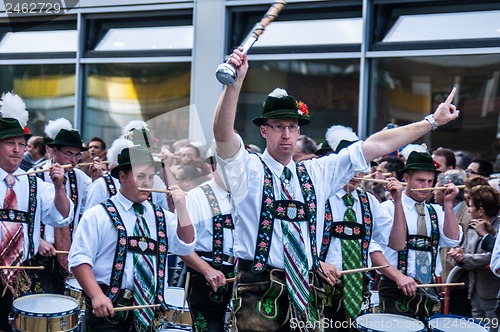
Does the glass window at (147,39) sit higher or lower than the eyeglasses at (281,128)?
higher

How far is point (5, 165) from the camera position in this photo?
20.7ft

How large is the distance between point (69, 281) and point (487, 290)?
3799 mm

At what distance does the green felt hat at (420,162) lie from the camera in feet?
22.5

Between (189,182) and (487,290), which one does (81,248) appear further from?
(487,290)

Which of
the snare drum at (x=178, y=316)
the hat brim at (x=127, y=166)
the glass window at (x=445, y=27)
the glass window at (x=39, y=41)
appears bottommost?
the snare drum at (x=178, y=316)

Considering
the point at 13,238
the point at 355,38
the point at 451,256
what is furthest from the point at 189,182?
the point at 355,38

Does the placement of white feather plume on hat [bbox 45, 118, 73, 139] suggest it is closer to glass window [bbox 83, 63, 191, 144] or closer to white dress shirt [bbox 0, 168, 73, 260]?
white dress shirt [bbox 0, 168, 73, 260]

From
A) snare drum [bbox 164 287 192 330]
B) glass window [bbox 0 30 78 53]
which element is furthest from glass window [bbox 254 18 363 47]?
snare drum [bbox 164 287 192 330]

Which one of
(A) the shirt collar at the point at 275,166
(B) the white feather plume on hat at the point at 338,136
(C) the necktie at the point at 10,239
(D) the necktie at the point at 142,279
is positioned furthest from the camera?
(B) the white feather plume on hat at the point at 338,136

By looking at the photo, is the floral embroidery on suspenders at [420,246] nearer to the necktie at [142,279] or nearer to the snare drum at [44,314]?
the necktie at [142,279]

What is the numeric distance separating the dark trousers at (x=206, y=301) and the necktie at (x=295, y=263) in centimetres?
182

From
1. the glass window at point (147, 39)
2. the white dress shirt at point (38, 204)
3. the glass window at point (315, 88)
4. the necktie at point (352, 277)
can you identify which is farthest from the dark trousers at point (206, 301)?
the glass window at point (147, 39)

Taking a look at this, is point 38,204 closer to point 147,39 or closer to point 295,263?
point 295,263

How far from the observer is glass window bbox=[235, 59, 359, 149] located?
11.3 m
